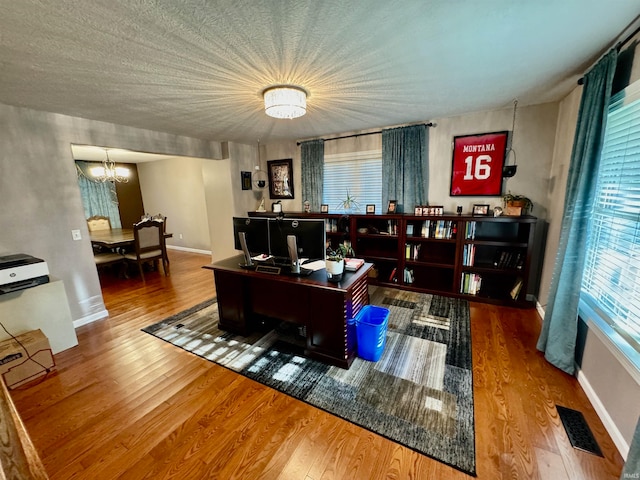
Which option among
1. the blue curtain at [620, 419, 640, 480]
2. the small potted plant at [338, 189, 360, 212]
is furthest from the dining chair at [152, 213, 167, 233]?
the blue curtain at [620, 419, 640, 480]

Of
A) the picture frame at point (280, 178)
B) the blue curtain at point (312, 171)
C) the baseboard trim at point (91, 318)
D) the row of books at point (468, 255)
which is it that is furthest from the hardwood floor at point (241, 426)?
the picture frame at point (280, 178)

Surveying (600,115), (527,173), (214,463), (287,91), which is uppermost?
(287,91)

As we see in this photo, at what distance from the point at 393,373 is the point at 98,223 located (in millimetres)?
6784

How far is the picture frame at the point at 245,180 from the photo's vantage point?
15.6ft

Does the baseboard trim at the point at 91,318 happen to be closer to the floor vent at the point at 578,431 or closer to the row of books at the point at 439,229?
the row of books at the point at 439,229

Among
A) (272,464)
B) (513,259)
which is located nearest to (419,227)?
(513,259)

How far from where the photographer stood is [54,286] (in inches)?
96.4

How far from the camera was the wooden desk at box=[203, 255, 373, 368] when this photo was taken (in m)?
2.11

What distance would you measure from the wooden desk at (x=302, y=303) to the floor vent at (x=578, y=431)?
1.42m

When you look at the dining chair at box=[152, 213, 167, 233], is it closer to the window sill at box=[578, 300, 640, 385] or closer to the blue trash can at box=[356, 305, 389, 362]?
the blue trash can at box=[356, 305, 389, 362]

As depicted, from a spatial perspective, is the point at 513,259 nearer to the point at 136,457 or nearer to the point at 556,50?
the point at 556,50

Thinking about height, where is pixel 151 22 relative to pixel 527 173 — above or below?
above

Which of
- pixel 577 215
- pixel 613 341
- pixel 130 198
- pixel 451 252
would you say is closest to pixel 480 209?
pixel 451 252

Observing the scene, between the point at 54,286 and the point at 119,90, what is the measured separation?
191 centimetres
